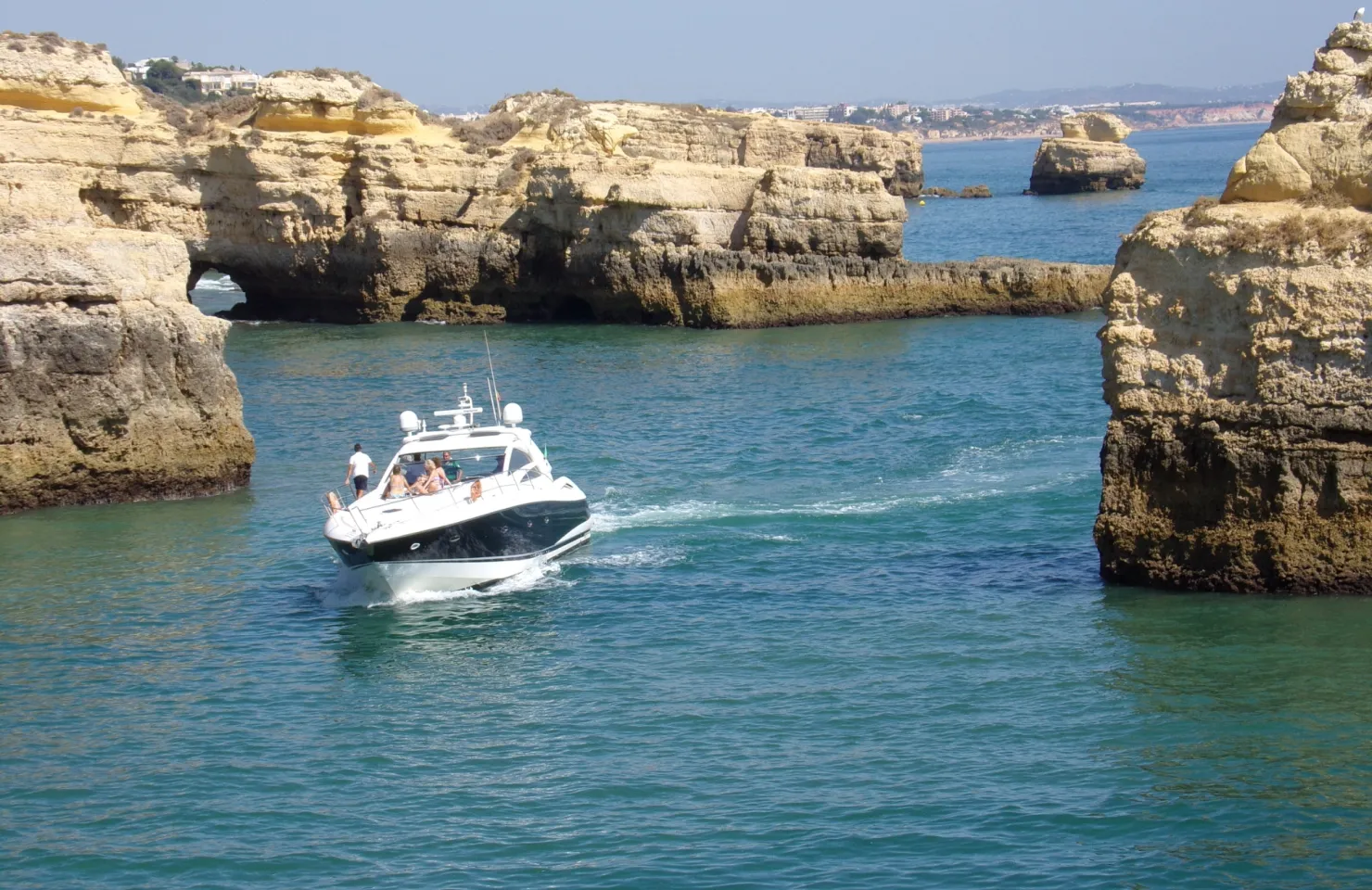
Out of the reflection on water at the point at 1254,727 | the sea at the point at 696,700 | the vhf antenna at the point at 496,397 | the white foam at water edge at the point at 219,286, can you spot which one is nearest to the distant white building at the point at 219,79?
the white foam at water edge at the point at 219,286

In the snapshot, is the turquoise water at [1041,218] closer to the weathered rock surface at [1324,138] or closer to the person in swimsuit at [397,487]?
the weathered rock surface at [1324,138]

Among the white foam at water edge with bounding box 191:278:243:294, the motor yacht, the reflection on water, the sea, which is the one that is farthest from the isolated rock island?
the reflection on water

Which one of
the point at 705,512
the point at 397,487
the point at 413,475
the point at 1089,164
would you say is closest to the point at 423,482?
the point at 397,487

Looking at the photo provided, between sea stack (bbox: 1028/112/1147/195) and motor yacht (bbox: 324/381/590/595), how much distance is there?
94286mm

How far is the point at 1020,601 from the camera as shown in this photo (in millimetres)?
19797

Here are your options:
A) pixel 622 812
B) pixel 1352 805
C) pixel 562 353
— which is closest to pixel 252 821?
pixel 622 812

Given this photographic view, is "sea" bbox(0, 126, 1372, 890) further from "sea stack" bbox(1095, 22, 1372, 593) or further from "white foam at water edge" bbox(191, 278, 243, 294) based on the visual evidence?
"white foam at water edge" bbox(191, 278, 243, 294)

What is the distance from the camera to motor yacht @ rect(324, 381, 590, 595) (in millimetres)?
20562

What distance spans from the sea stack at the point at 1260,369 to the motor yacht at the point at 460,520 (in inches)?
293

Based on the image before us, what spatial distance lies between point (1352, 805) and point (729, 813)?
207 inches

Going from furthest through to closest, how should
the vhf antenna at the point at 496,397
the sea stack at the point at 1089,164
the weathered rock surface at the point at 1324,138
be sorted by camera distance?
the sea stack at the point at 1089,164
the vhf antenna at the point at 496,397
the weathered rock surface at the point at 1324,138

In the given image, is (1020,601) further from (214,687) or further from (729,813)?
(214,687)

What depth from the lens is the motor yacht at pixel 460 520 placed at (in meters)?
20.6

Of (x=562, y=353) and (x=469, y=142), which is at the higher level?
(x=469, y=142)
